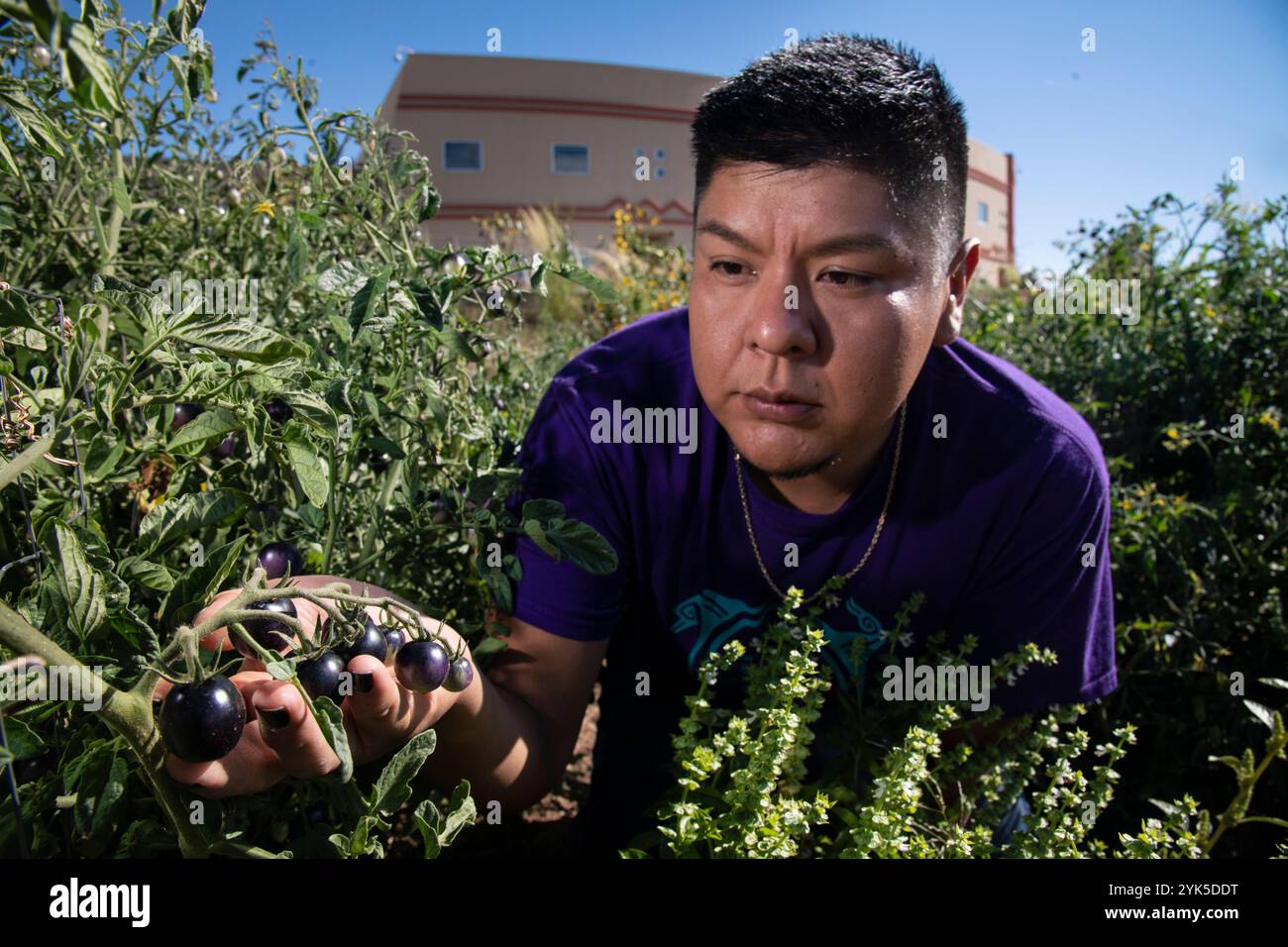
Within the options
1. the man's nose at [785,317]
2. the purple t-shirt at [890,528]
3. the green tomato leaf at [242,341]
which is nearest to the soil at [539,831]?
the purple t-shirt at [890,528]

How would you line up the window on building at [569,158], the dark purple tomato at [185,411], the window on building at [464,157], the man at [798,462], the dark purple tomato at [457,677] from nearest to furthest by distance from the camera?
the dark purple tomato at [457,677]
the dark purple tomato at [185,411]
the man at [798,462]
the window on building at [464,157]
the window on building at [569,158]

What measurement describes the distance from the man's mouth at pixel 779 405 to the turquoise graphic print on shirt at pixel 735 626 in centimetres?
54

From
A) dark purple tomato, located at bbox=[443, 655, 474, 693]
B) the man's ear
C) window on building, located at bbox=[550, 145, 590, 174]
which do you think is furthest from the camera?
window on building, located at bbox=[550, 145, 590, 174]

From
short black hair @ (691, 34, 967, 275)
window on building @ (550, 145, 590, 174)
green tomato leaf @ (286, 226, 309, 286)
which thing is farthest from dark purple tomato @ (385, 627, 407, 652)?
window on building @ (550, 145, 590, 174)

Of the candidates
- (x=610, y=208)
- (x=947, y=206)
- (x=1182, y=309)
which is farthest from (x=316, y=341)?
(x=610, y=208)

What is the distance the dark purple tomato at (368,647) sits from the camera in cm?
104

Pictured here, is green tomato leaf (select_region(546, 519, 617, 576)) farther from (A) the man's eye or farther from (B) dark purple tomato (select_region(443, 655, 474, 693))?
(A) the man's eye

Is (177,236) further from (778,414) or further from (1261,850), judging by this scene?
(1261,850)

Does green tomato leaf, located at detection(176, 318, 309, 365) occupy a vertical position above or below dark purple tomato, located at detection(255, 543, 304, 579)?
above

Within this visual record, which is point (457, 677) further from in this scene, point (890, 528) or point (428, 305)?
point (890, 528)

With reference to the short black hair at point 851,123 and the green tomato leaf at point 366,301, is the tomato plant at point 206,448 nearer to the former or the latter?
the green tomato leaf at point 366,301

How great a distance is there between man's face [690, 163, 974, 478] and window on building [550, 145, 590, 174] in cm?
1915

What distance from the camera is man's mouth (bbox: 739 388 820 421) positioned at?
5.05 feet
